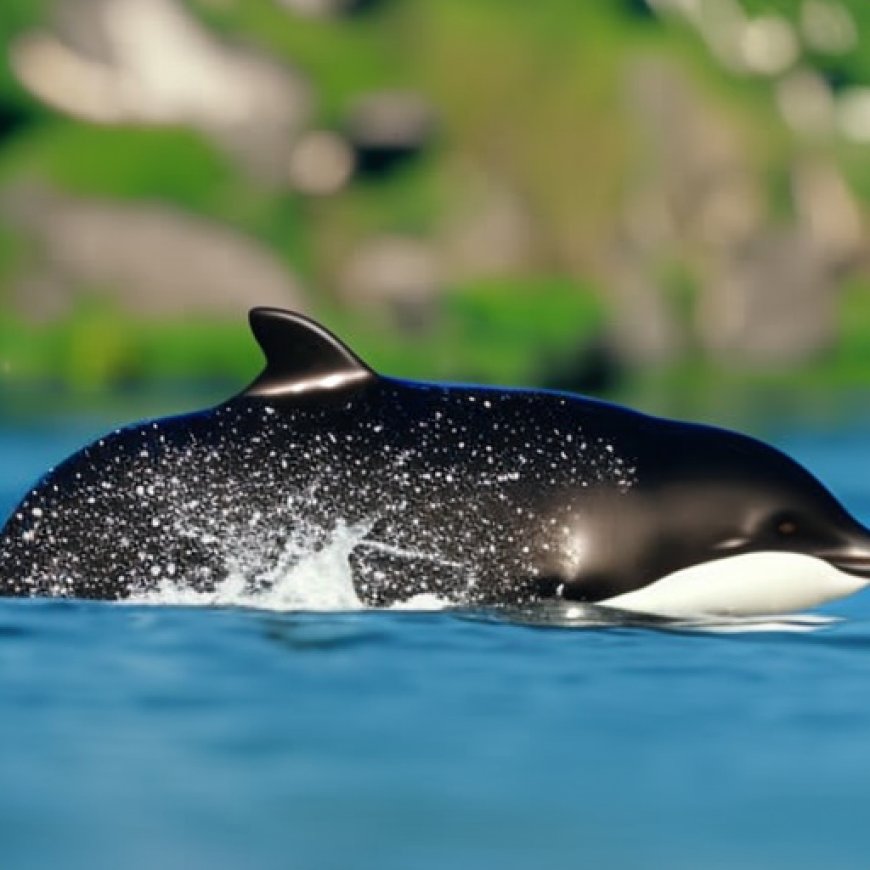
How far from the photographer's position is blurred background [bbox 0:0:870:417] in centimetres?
5306

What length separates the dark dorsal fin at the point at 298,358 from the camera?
12047 mm

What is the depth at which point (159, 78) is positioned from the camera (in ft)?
214

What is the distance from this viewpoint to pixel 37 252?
Answer: 58500 mm

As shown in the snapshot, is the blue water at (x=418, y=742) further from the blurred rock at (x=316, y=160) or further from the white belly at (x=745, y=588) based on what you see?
the blurred rock at (x=316, y=160)

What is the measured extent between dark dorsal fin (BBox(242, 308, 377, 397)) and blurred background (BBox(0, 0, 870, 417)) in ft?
105

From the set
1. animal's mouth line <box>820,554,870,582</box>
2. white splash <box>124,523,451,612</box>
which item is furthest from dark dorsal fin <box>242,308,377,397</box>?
animal's mouth line <box>820,554,870,582</box>

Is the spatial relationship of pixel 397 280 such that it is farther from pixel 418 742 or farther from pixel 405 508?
pixel 418 742

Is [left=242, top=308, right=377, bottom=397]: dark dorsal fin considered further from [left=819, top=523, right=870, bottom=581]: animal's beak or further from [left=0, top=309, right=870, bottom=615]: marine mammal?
[left=819, top=523, right=870, bottom=581]: animal's beak

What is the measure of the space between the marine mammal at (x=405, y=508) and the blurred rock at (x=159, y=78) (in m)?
51.6

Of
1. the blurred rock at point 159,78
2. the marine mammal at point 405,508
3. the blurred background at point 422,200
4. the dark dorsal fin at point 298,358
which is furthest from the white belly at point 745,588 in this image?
the blurred rock at point 159,78

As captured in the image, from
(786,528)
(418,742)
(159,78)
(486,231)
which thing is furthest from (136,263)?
(418,742)

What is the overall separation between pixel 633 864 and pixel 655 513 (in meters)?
4.46

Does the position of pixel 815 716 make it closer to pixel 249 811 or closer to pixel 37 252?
pixel 249 811

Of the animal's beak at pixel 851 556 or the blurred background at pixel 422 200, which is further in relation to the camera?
the blurred background at pixel 422 200
